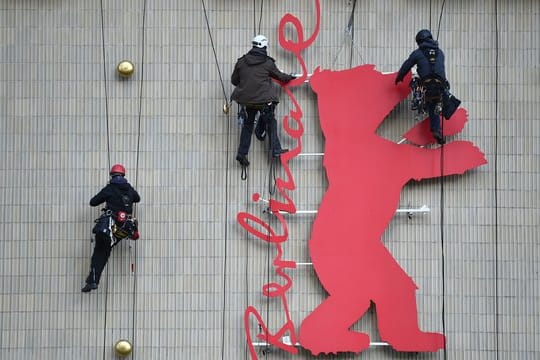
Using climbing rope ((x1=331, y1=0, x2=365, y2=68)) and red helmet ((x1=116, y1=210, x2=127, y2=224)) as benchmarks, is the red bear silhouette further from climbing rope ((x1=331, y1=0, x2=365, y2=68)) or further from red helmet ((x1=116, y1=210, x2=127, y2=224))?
red helmet ((x1=116, y1=210, x2=127, y2=224))

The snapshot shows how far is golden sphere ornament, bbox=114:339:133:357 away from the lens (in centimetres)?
947

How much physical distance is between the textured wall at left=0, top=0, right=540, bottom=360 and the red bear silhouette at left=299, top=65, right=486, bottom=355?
0.58 ft

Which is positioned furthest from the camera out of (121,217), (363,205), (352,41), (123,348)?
(352,41)

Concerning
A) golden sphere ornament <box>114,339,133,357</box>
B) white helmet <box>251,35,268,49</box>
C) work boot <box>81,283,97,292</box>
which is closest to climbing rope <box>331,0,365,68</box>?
white helmet <box>251,35,268,49</box>

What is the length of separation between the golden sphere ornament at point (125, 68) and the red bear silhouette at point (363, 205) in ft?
6.04

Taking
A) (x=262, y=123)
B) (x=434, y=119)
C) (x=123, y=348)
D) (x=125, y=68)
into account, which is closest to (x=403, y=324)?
(x=434, y=119)

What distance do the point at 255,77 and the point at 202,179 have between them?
118 centimetres

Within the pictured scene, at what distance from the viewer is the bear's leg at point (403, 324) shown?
368 inches

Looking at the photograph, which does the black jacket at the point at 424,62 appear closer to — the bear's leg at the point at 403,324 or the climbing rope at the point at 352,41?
the climbing rope at the point at 352,41

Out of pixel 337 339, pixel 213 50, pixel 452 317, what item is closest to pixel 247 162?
pixel 213 50

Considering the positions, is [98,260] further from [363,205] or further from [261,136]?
[363,205]

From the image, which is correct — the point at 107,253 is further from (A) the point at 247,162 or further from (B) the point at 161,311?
(A) the point at 247,162

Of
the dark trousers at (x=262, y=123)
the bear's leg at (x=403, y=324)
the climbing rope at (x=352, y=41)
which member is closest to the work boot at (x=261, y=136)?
the dark trousers at (x=262, y=123)

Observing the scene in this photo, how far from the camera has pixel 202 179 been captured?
9805 mm
